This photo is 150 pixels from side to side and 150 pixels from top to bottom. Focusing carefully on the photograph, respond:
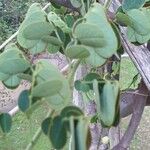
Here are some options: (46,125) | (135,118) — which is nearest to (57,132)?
(46,125)

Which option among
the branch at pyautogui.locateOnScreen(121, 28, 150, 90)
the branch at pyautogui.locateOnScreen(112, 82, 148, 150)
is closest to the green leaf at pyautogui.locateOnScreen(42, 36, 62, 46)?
the branch at pyautogui.locateOnScreen(121, 28, 150, 90)

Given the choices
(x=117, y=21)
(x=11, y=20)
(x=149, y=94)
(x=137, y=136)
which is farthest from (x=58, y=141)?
(x=11, y=20)

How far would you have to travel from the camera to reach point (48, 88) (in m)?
0.27

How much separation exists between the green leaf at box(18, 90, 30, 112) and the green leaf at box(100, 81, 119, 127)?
53 millimetres

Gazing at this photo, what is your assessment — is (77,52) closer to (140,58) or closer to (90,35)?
(90,35)

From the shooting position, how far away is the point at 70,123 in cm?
28

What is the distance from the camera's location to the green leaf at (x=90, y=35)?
0.31 meters

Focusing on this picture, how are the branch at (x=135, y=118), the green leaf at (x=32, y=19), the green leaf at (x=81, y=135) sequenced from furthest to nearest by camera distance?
the branch at (x=135, y=118), the green leaf at (x=32, y=19), the green leaf at (x=81, y=135)

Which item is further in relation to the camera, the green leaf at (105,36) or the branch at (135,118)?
the branch at (135,118)

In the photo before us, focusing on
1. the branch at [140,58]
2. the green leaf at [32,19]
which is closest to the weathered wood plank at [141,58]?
the branch at [140,58]

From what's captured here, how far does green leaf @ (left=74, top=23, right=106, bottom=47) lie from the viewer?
31cm

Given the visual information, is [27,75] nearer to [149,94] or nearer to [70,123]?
[70,123]

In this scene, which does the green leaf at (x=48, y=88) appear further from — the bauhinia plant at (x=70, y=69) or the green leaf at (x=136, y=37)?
the green leaf at (x=136, y=37)

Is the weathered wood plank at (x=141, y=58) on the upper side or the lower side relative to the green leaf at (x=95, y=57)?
lower
